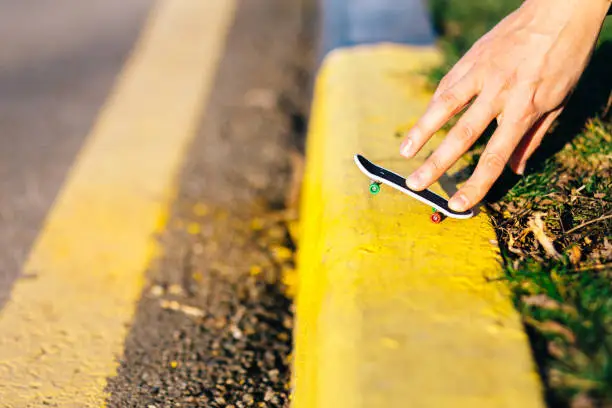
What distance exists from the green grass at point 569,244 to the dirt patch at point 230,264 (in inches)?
34.4

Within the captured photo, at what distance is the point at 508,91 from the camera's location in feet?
7.14

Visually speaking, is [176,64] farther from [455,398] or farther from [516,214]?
[455,398]

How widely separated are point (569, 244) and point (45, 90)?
3.57 m

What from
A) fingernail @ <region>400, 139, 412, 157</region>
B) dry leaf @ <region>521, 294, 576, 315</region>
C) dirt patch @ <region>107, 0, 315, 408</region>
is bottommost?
dirt patch @ <region>107, 0, 315, 408</region>

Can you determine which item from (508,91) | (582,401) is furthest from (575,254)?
(582,401)

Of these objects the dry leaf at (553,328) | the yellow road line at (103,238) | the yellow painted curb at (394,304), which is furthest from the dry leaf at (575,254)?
the yellow road line at (103,238)

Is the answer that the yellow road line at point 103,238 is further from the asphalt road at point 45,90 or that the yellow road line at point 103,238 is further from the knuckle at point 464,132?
the knuckle at point 464,132

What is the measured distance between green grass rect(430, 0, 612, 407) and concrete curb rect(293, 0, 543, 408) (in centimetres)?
6

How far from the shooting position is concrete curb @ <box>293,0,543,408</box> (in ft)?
5.43

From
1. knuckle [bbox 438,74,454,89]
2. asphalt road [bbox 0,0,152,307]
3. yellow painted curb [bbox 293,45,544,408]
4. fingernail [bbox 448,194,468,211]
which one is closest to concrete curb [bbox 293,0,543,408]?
yellow painted curb [bbox 293,45,544,408]

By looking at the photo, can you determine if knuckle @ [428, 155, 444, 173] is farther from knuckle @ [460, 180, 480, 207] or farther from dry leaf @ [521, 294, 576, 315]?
dry leaf @ [521, 294, 576, 315]

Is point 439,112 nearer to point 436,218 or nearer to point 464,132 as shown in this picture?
point 464,132

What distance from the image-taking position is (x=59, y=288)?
288cm

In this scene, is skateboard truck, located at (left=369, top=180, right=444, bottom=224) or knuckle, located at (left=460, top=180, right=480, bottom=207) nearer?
knuckle, located at (left=460, top=180, right=480, bottom=207)
